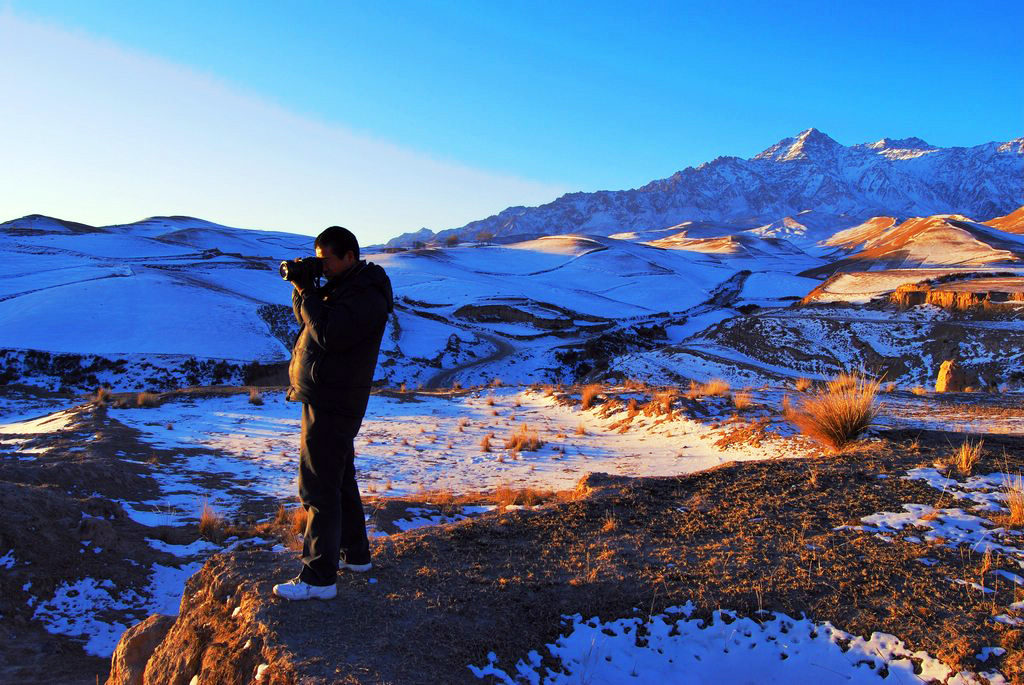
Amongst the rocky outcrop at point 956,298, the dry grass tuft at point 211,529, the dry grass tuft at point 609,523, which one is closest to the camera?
the dry grass tuft at point 609,523

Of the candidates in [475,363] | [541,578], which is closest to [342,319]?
[541,578]

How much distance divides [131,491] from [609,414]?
9215 millimetres

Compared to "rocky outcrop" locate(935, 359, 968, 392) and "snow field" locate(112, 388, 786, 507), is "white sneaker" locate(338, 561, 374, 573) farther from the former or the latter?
"rocky outcrop" locate(935, 359, 968, 392)

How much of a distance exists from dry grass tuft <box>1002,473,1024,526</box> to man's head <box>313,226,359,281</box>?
16.5 ft

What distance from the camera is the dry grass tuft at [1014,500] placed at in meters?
4.86

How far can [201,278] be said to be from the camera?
158 feet

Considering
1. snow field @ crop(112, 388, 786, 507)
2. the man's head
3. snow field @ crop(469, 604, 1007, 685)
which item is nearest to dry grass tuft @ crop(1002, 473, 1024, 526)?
snow field @ crop(469, 604, 1007, 685)

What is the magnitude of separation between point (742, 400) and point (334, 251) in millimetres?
10797

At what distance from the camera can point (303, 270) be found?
3.63 m

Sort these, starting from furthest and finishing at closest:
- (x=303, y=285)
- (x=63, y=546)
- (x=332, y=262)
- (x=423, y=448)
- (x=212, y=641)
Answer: (x=423, y=448), (x=63, y=546), (x=332, y=262), (x=303, y=285), (x=212, y=641)

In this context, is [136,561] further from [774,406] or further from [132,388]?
[132,388]

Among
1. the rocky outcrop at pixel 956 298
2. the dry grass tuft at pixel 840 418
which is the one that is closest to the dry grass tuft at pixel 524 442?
the dry grass tuft at pixel 840 418

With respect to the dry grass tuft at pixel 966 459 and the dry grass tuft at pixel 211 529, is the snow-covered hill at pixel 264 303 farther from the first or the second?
the dry grass tuft at pixel 966 459

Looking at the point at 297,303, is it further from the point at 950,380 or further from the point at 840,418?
the point at 950,380
